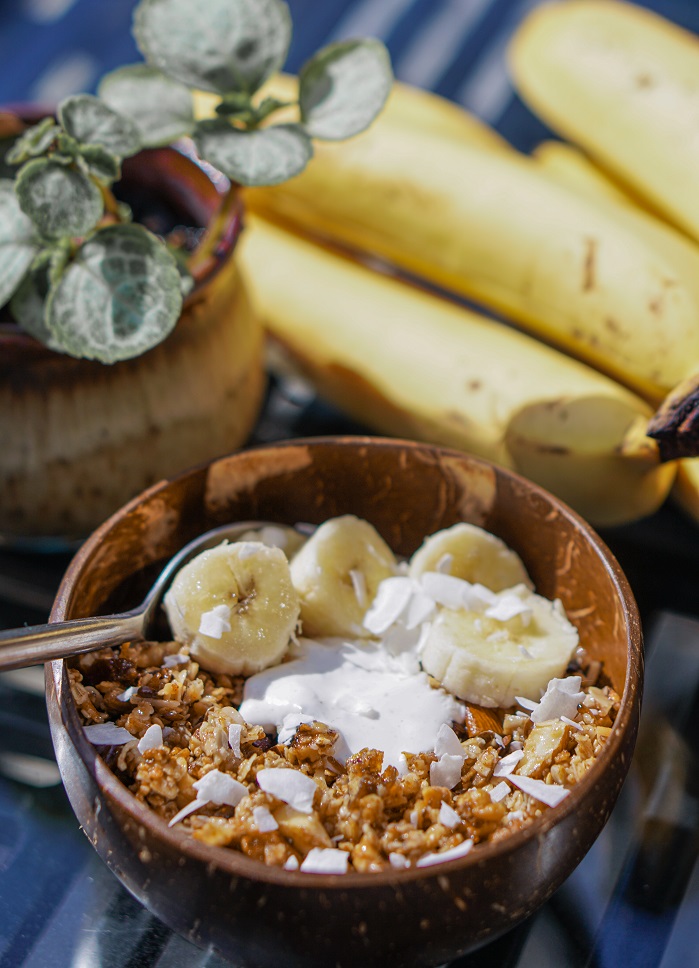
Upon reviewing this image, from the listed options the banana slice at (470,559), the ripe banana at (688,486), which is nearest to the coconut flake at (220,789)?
the banana slice at (470,559)

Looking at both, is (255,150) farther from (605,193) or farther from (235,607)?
(605,193)

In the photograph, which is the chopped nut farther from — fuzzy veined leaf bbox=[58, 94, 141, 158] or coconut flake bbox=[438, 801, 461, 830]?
fuzzy veined leaf bbox=[58, 94, 141, 158]

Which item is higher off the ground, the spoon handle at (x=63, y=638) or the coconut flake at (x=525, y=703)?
the coconut flake at (x=525, y=703)

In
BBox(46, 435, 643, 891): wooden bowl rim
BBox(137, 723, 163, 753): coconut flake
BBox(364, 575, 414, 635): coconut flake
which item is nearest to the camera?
BBox(46, 435, 643, 891): wooden bowl rim

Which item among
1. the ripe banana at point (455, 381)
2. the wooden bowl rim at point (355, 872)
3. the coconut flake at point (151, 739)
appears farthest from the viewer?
the ripe banana at point (455, 381)

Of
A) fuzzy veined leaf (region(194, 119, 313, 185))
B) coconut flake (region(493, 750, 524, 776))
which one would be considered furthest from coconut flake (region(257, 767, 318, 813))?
fuzzy veined leaf (region(194, 119, 313, 185))

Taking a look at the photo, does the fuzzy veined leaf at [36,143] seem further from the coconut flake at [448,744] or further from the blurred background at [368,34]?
the blurred background at [368,34]
